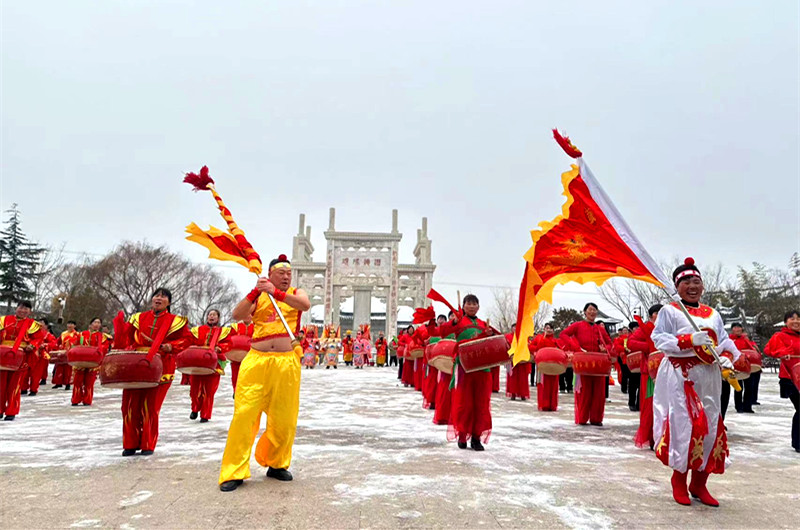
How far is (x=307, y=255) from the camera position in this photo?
47.3 meters

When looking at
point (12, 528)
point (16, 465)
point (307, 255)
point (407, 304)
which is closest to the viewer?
point (12, 528)

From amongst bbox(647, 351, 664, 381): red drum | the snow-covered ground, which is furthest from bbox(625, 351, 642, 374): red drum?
bbox(647, 351, 664, 381): red drum

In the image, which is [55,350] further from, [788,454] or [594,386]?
[788,454]

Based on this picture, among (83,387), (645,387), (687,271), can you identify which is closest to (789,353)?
(645,387)

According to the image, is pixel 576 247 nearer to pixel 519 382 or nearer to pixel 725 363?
pixel 725 363

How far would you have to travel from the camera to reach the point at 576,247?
4.15 metres

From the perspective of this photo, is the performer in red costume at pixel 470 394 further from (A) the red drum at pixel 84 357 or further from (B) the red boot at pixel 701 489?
(A) the red drum at pixel 84 357

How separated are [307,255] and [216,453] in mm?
42908

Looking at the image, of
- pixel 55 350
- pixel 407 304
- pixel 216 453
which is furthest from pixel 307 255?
pixel 216 453

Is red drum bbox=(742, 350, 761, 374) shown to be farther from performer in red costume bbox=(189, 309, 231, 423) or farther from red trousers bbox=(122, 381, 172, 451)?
red trousers bbox=(122, 381, 172, 451)

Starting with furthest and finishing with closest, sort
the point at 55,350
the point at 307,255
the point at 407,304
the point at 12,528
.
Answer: the point at 307,255
the point at 407,304
the point at 55,350
the point at 12,528

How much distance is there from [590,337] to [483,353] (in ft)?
9.14

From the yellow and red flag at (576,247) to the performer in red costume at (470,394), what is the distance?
1.56 meters

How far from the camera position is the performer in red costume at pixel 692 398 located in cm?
354
